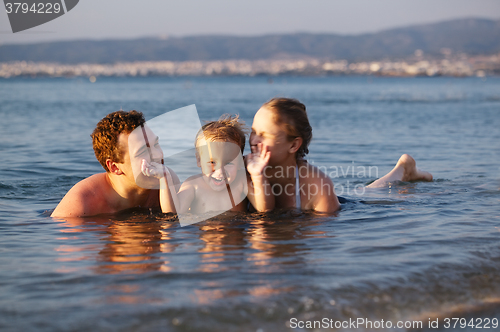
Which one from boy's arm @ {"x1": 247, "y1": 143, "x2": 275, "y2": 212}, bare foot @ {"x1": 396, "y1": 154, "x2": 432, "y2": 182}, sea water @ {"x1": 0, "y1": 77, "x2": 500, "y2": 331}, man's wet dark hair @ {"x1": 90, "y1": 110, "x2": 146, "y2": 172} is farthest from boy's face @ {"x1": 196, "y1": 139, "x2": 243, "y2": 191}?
bare foot @ {"x1": 396, "y1": 154, "x2": 432, "y2": 182}

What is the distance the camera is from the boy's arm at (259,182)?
180 inches

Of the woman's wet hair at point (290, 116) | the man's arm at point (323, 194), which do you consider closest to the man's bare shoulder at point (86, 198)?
the woman's wet hair at point (290, 116)

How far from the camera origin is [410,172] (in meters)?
7.65

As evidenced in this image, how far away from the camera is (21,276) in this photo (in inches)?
139

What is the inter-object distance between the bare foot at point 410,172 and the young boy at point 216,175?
3.57 meters

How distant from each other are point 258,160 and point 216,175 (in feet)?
1.41

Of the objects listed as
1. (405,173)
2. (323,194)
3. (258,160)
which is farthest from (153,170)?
(405,173)

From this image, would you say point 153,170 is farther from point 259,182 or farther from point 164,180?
point 259,182

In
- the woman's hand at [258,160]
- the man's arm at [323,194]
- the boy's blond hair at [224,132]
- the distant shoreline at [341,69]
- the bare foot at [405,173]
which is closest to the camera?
the woman's hand at [258,160]

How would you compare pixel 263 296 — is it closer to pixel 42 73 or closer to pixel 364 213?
pixel 364 213

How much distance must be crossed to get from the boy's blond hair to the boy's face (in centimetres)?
5

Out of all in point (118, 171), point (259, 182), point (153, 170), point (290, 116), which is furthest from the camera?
point (118, 171)

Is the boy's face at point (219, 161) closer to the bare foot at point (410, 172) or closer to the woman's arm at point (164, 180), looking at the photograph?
the woman's arm at point (164, 180)

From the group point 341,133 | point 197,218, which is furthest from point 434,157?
point 197,218
